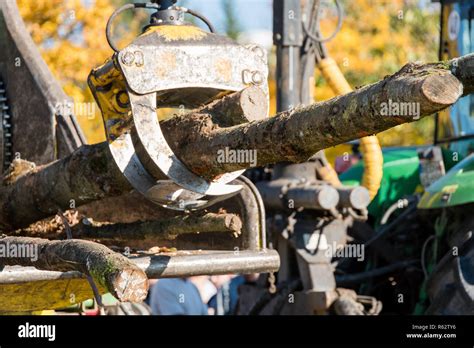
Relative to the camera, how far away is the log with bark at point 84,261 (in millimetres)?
3434

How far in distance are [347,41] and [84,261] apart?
51.5ft

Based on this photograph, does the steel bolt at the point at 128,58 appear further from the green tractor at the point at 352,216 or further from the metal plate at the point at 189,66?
the green tractor at the point at 352,216

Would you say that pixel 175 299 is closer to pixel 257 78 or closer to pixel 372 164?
pixel 372 164

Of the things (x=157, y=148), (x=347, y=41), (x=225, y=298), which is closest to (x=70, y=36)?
(x=225, y=298)

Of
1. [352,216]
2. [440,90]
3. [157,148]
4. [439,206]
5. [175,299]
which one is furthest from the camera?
[175,299]

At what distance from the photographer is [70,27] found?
12.4m

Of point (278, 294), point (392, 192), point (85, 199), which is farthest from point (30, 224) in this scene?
point (392, 192)

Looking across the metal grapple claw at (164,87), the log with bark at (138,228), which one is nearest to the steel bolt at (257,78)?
the metal grapple claw at (164,87)

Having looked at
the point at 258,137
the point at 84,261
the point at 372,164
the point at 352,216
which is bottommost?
the point at 352,216

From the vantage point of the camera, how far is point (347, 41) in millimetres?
18922

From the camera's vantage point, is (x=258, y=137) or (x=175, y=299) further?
(x=175, y=299)

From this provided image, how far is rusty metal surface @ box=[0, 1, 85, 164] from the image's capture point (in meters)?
5.14

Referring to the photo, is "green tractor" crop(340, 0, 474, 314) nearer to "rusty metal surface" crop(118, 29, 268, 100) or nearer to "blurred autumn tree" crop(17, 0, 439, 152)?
"rusty metal surface" crop(118, 29, 268, 100)

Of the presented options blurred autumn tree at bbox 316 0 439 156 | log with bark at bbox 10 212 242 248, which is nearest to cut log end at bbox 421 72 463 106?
log with bark at bbox 10 212 242 248
